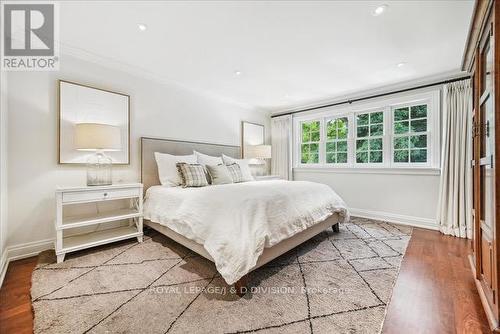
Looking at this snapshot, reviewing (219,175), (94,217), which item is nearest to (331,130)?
(219,175)

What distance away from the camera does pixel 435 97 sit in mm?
3365

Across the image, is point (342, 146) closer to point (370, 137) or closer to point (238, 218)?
point (370, 137)

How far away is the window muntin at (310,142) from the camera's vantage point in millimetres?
4824

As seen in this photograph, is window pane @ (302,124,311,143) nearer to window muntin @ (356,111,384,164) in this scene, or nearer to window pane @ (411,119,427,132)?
window muntin @ (356,111,384,164)

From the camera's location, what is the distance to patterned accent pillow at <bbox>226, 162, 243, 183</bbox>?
3470mm

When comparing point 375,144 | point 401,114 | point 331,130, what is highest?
point 401,114

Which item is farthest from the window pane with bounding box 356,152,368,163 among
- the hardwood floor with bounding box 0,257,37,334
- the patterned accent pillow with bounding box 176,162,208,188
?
the hardwood floor with bounding box 0,257,37,334

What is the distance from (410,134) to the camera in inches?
143

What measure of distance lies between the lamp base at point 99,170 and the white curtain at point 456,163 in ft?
14.9

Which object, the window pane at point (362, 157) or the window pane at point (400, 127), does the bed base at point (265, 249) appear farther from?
the window pane at point (400, 127)

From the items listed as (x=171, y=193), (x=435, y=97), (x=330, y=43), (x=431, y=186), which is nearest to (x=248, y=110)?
(x=330, y=43)

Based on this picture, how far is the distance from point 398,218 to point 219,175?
303cm

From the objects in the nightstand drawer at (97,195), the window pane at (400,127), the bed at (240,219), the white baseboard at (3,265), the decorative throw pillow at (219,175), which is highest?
the window pane at (400,127)

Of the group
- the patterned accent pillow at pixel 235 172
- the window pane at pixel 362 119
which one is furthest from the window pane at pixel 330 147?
the patterned accent pillow at pixel 235 172
